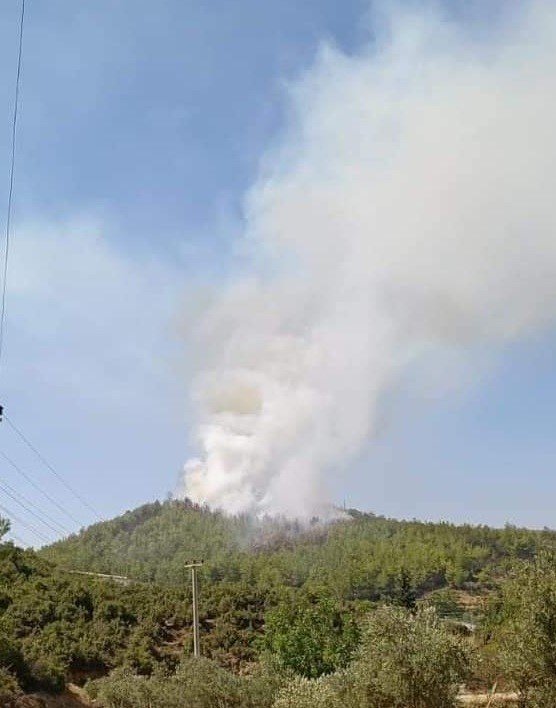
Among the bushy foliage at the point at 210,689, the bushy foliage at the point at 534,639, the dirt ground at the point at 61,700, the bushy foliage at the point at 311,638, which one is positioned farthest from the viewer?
the bushy foliage at the point at 311,638

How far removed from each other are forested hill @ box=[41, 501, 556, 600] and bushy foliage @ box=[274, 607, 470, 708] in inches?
3613

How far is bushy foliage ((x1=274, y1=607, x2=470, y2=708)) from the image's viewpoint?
73.2 feet

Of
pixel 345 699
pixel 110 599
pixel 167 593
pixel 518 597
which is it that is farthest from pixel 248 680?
pixel 167 593

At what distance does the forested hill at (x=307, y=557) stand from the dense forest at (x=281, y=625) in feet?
1.70

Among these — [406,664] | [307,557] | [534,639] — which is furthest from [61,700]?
[307,557]

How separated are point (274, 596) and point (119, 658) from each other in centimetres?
2663

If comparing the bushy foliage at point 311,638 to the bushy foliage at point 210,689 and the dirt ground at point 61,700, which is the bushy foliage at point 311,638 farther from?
the bushy foliage at point 210,689

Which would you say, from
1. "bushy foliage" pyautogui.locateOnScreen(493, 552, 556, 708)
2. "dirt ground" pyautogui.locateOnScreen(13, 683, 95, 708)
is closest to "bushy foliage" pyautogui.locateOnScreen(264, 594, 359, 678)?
"dirt ground" pyautogui.locateOnScreen(13, 683, 95, 708)

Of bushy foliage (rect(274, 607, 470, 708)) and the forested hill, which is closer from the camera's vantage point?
bushy foliage (rect(274, 607, 470, 708))

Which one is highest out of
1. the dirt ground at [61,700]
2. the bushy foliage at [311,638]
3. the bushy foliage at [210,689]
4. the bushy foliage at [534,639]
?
the bushy foliage at [311,638]

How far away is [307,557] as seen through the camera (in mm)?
170875

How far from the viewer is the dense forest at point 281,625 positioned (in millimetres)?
23797

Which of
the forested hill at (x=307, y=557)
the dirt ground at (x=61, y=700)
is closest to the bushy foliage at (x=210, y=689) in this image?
the dirt ground at (x=61, y=700)

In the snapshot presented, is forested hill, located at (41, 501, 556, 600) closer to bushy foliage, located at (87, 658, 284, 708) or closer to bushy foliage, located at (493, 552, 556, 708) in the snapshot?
bushy foliage, located at (87, 658, 284, 708)
